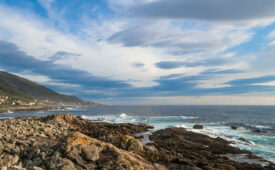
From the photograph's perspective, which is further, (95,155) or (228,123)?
(228,123)

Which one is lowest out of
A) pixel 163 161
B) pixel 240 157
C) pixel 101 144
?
pixel 240 157

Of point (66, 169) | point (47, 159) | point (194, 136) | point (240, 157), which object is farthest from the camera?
point (194, 136)

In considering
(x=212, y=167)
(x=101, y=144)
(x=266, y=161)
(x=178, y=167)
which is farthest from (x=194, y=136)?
(x=101, y=144)

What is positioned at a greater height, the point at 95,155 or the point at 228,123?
the point at 95,155

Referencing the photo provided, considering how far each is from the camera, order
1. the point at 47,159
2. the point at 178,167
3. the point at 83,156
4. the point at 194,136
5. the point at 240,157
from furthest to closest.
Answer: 1. the point at 194,136
2. the point at 240,157
3. the point at 178,167
4. the point at 83,156
5. the point at 47,159

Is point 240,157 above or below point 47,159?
below

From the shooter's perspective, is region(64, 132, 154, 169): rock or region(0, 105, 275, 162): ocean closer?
region(64, 132, 154, 169): rock

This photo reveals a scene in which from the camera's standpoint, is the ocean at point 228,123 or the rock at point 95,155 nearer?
the rock at point 95,155

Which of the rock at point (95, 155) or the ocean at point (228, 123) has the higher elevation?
the rock at point (95, 155)

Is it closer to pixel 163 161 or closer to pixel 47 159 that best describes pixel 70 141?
pixel 47 159

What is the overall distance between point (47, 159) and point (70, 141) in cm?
143

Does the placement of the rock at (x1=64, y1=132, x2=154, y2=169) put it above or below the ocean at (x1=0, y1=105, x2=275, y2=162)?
above

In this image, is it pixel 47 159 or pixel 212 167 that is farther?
pixel 212 167

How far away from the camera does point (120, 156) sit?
9555mm
